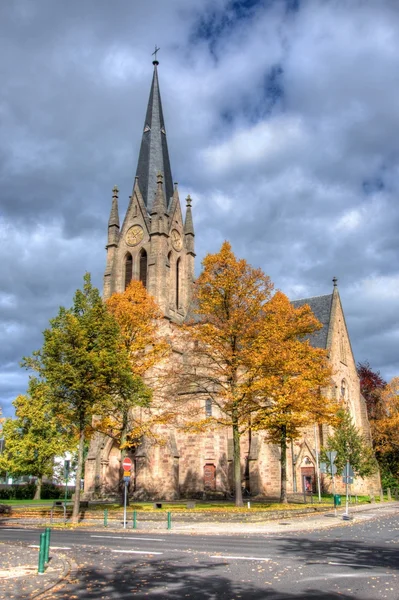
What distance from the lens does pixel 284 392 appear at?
26531 millimetres

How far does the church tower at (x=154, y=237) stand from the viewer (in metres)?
46.6

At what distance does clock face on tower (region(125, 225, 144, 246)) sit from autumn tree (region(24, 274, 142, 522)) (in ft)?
75.5

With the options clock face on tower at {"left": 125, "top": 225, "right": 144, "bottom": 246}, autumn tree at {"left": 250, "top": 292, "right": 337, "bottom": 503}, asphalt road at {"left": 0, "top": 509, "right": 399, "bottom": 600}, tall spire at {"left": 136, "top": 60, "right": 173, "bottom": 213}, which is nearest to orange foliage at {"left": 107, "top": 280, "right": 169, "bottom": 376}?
autumn tree at {"left": 250, "top": 292, "right": 337, "bottom": 503}

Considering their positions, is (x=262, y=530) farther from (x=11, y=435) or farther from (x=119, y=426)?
(x=11, y=435)

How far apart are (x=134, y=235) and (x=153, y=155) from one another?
9.22m

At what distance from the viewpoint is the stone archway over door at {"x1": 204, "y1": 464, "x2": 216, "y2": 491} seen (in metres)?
41.4

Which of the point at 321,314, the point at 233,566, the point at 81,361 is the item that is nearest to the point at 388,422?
the point at 321,314

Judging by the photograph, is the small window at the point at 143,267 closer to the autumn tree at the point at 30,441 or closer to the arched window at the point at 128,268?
the arched window at the point at 128,268

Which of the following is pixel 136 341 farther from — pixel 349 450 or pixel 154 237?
pixel 349 450

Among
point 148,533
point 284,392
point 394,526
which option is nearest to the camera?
point 148,533

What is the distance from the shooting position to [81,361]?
24.6 meters

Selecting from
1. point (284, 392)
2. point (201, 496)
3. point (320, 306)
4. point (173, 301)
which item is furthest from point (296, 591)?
point (320, 306)

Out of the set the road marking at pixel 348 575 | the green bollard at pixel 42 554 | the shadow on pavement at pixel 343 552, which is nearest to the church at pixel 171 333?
the shadow on pavement at pixel 343 552

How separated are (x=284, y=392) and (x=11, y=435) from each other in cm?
2668
